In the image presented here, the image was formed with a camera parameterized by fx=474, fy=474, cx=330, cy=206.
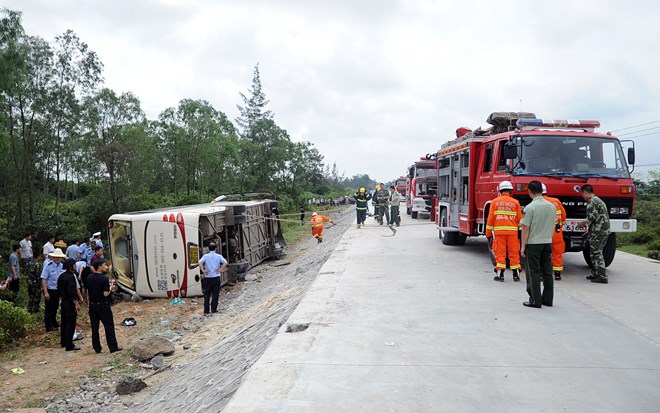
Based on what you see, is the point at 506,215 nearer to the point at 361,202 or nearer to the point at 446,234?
the point at 446,234

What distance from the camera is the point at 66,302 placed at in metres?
8.33

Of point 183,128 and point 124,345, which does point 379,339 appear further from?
point 183,128

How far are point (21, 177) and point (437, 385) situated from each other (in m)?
27.0

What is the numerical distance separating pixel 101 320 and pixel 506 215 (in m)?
7.08

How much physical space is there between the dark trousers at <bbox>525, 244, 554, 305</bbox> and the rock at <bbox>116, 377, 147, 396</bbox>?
5501 millimetres

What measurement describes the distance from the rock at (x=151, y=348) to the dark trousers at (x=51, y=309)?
232cm

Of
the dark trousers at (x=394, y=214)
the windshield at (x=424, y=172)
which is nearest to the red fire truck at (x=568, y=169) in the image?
Answer: the dark trousers at (x=394, y=214)

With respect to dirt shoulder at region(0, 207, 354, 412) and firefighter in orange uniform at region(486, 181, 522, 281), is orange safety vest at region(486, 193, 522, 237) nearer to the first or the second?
firefighter in orange uniform at region(486, 181, 522, 281)

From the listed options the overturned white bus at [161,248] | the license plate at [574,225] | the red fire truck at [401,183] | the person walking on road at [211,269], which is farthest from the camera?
the red fire truck at [401,183]

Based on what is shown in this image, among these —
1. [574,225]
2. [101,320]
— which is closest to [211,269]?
[101,320]

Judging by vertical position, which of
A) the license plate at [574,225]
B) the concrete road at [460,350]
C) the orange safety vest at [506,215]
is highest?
the orange safety vest at [506,215]

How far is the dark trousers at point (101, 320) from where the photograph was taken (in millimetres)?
7992

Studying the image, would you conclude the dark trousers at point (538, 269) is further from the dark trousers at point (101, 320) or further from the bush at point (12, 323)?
the bush at point (12, 323)

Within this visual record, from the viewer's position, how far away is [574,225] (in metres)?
8.36
